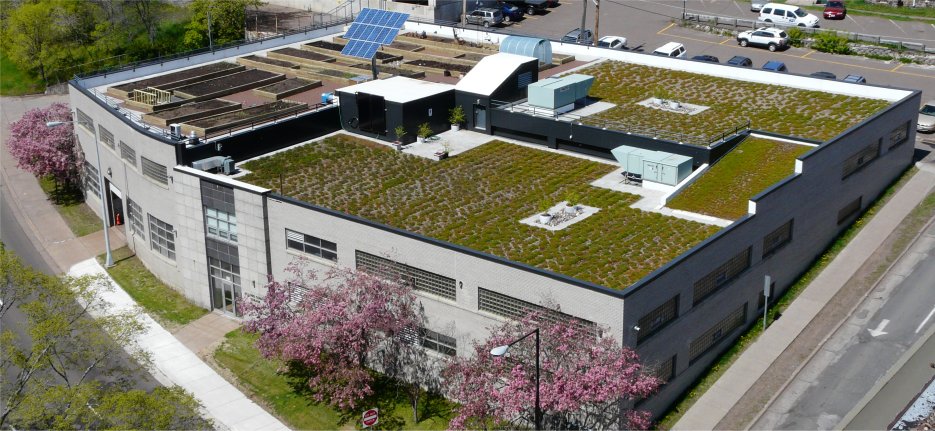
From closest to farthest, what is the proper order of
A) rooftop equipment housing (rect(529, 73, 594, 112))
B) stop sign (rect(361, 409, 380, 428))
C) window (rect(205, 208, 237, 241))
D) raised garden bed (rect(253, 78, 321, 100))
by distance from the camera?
stop sign (rect(361, 409, 380, 428)), window (rect(205, 208, 237, 241)), rooftop equipment housing (rect(529, 73, 594, 112)), raised garden bed (rect(253, 78, 321, 100))

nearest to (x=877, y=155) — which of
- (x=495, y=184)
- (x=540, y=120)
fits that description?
(x=540, y=120)

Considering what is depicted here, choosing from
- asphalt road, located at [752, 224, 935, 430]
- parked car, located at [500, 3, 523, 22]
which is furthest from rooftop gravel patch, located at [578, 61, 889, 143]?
parked car, located at [500, 3, 523, 22]

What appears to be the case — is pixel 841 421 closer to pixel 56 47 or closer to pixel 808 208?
pixel 808 208

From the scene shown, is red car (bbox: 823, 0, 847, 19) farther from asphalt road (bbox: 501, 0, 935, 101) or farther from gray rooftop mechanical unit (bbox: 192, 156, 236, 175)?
gray rooftop mechanical unit (bbox: 192, 156, 236, 175)

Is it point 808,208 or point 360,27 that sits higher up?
point 360,27

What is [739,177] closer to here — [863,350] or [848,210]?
[863,350]

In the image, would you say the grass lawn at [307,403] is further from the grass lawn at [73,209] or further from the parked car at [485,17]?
the parked car at [485,17]
